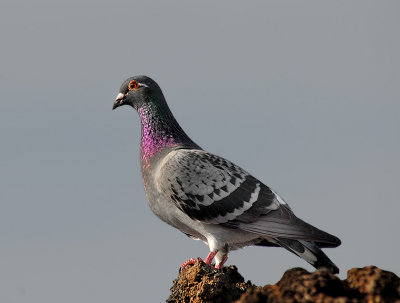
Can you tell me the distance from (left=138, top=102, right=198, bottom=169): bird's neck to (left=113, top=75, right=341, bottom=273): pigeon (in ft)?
0.14

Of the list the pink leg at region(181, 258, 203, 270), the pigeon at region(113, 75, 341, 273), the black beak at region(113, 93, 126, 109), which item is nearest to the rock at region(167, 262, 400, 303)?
the pink leg at region(181, 258, 203, 270)

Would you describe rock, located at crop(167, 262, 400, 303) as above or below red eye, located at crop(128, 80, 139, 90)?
below

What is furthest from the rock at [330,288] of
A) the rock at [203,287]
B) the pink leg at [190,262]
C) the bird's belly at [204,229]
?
the bird's belly at [204,229]

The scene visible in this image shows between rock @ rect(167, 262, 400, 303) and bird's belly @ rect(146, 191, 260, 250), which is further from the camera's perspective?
bird's belly @ rect(146, 191, 260, 250)

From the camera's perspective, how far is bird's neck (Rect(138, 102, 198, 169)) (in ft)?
39.4

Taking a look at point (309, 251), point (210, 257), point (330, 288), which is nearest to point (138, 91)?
point (210, 257)

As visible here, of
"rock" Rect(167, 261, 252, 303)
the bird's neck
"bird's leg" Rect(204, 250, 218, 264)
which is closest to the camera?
"rock" Rect(167, 261, 252, 303)

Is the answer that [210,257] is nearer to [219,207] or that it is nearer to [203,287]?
[219,207]

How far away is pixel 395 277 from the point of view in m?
6.55

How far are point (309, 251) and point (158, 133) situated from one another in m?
3.80

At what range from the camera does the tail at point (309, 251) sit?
1047cm

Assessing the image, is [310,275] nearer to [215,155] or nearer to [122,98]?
[215,155]

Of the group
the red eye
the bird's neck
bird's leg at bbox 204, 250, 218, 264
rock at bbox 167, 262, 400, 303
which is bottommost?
rock at bbox 167, 262, 400, 303

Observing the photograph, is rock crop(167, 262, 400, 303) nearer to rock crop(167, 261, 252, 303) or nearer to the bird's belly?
rock crop(167, 261, 252, 303)
